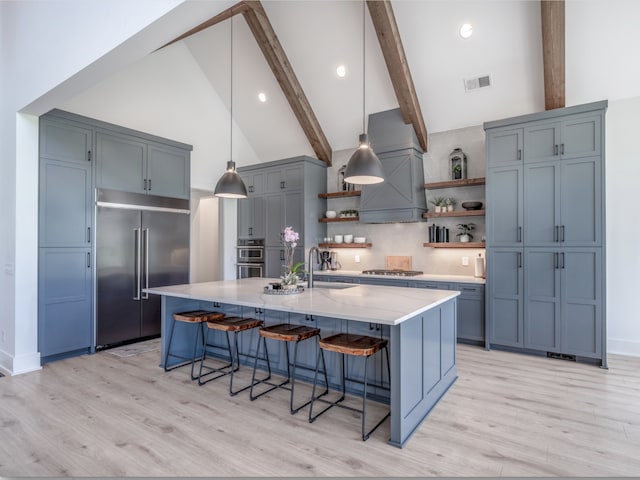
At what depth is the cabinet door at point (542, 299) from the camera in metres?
4.13

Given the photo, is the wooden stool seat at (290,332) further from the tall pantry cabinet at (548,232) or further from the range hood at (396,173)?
the range hood at (396,173)

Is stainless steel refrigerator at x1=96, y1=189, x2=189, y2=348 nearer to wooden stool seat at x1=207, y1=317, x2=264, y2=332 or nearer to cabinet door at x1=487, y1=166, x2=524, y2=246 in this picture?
wooden stool seat at x1=207, y1=317, x2=264, y2=332

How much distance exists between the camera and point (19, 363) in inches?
146

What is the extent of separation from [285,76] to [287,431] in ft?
15.9

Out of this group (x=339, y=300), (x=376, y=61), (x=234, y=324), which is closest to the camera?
(x=339, y=300)

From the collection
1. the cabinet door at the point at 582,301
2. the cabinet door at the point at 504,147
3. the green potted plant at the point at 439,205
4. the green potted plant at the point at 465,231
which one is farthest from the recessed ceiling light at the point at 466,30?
the cabinet door at the point at 582,301

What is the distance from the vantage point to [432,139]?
5.55 m

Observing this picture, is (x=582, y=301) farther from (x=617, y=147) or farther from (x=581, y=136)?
(x=617, y=147)

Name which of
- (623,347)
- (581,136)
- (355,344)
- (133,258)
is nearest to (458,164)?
(581,136)

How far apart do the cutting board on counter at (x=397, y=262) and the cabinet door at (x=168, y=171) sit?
316 centimetres

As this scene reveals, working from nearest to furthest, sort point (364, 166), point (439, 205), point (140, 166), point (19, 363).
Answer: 1. point (364, 166)
2. point (19, 363)
3. point (140, 166)
4. point (439, 205)

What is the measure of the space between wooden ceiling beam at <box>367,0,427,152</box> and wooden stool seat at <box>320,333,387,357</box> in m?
3.45

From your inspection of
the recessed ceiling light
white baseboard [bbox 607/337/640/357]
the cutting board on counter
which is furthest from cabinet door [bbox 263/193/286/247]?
white baseboard [bbox 607/337/640/357]

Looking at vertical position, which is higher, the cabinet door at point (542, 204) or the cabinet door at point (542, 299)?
the cabinet door at point (542, 204)
